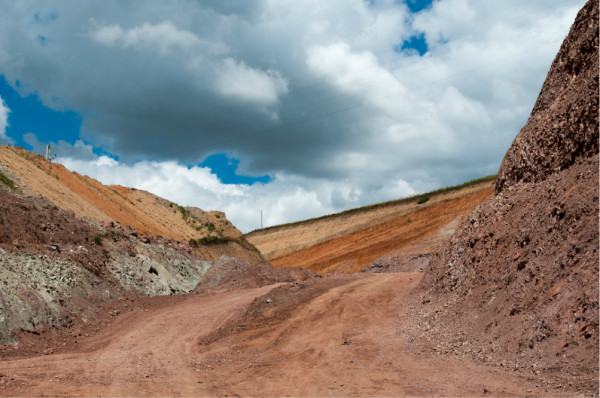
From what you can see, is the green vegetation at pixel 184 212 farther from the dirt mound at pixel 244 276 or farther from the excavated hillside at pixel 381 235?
the dirt mound at pixel 244 276

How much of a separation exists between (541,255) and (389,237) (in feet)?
121

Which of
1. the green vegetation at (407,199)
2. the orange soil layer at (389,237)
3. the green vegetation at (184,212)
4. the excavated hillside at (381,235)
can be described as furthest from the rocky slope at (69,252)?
the green vegetation at (407,199)

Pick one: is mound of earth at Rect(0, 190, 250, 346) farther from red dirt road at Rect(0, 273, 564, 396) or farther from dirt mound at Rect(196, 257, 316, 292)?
red dirt road at Rect(0, 273, 564, 396)

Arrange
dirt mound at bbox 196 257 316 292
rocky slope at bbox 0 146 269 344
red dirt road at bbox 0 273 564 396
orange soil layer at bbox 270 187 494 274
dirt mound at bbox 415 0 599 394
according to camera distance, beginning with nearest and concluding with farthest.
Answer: red dirt road at bbox 0 273 564 396
dirt mound at bbox 415 0 599 394
rocky slope at bbox 0 146 269 344
dirt mound at bbox 196 257 316 292
orange soil layer at bbox 270 187 494 274

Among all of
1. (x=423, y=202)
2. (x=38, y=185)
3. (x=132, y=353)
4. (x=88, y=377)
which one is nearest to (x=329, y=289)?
(x=132, y=353)

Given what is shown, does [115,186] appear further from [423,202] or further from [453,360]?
[453,360]

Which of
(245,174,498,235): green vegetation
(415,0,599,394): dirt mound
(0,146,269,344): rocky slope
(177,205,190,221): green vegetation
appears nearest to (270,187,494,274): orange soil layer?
(245,174,498,235): green vegetation

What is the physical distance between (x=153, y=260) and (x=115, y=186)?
2621 centimetres

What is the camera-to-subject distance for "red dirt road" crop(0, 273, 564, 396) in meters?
8.88

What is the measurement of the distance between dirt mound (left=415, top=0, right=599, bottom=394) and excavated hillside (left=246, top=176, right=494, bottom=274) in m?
16.9

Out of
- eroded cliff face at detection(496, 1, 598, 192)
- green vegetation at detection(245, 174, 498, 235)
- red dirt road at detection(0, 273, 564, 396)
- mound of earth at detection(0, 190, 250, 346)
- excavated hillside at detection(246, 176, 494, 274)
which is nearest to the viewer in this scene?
red dirt road at detection(0, 273, 564, 396)

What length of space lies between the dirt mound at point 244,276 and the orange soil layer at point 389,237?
18692mm

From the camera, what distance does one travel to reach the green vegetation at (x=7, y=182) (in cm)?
2811

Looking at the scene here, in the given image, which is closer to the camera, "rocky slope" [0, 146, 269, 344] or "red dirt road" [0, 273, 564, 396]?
"red dirt road" [0, 273, 564, 396]
